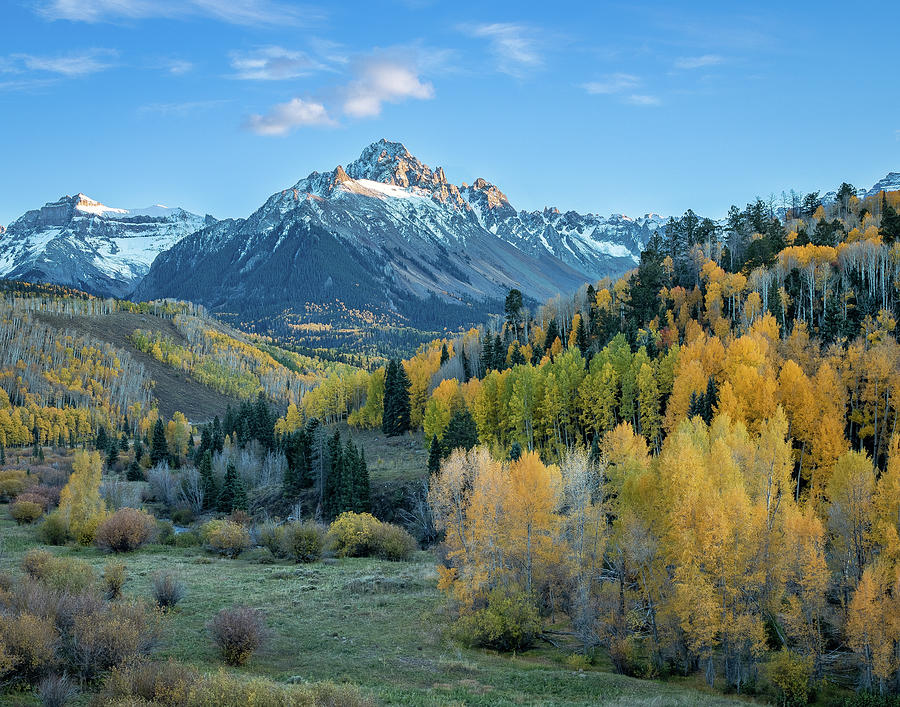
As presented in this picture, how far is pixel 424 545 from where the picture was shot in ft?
254

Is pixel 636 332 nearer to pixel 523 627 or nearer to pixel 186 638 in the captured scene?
pixel 523 627

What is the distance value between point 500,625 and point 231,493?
64828mm

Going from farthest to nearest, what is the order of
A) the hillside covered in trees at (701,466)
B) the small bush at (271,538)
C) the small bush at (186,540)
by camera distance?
the small bush at (186,540) < the small bush at (271,538) < the hillside covered in trees at (701,466)

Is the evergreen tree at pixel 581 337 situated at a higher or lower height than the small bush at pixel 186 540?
higher

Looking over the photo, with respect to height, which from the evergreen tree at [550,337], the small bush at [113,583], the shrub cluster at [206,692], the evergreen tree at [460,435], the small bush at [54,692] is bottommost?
the small bush at [113,583]

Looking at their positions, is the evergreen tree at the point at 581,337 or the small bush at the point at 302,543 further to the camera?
the evergreen tree at the point at 581,337

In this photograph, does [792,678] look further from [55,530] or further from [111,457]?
[111,457]

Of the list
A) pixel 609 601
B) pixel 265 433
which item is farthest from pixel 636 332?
A: pixel 265 433

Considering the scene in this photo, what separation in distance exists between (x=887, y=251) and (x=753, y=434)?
171 feet

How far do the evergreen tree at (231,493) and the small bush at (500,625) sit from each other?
5935 cm

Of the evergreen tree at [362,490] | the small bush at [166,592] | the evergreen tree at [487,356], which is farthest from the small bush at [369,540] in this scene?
the evergreen tree at [487,356]

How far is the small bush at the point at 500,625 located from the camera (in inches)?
1485

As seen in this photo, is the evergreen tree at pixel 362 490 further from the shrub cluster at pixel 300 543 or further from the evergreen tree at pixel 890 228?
→ the evergreen tree at pixel 890 228

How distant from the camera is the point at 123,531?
60781mm
